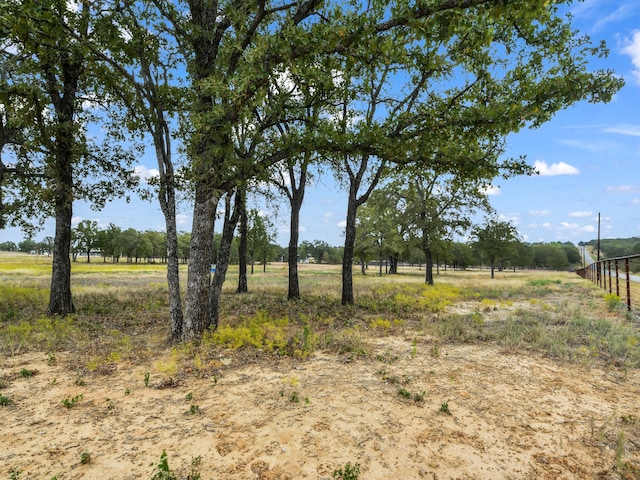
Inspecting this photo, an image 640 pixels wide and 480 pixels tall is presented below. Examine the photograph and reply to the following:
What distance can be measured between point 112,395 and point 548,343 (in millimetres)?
8467

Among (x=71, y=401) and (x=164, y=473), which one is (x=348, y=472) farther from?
(x=71, y=401)

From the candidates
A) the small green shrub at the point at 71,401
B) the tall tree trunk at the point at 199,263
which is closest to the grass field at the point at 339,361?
the small green shrub at the point at 71,401

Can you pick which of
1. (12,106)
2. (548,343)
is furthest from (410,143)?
(12,106)

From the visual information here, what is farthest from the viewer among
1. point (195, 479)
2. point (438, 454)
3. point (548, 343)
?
point (548, 343)

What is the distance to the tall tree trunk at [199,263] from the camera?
809 centimetres

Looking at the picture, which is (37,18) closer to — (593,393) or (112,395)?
(112,395)

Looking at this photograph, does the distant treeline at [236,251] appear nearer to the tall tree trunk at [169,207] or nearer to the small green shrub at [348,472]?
the tall tree trunk at [169,207]

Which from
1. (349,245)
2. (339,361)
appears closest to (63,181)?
(349,245)

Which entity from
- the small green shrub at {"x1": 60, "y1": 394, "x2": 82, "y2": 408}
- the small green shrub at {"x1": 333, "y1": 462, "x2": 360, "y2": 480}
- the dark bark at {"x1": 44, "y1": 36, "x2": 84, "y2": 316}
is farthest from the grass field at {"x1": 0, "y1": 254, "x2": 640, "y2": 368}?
the small green shrub at {"x1": 333, "y1": 462, "x2": 360, "y2": 480}

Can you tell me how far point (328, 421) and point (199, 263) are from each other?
5.15 meters

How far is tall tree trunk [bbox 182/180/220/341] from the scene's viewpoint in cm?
809

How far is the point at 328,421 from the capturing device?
4.24m

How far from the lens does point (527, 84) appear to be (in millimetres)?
8516

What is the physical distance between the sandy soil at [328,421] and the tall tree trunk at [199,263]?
171 centimetres
